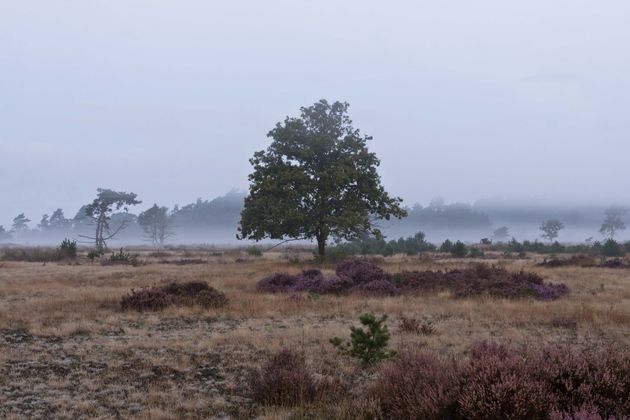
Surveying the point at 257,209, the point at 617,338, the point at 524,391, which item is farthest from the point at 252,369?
the point at 257,209

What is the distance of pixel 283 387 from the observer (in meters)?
6.34

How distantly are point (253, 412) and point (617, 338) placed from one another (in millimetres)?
8235

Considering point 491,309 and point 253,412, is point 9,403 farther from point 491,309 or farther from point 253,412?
point 491,309

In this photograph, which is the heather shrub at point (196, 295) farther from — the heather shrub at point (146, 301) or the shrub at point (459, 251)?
the shrub at point (459, 251)

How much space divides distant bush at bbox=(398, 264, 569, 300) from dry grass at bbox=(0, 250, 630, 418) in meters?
0.80

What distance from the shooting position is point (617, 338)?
10.2 m

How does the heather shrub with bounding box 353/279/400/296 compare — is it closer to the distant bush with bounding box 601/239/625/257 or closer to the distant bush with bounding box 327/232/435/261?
the distant bush with bounding box 327/232/435/261

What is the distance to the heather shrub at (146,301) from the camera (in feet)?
46.6

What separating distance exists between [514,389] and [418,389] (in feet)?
3.81

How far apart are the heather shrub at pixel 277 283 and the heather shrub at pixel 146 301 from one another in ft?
13.0

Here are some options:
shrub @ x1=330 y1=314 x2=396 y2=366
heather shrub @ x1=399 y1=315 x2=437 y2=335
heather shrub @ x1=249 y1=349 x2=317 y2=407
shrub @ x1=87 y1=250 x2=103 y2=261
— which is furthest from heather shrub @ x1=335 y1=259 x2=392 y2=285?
shrub @ x1=87 y1=250 x2=103 y2=261

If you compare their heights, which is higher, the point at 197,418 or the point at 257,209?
the point at 257,209

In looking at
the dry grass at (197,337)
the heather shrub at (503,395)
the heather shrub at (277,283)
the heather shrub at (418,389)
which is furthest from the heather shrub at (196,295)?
the heather shrub at (503,395)

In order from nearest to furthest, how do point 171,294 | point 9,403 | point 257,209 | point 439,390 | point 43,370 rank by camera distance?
point 439,390 → point 9,403 → point 43,370 → point 171,294 → point 257,209
